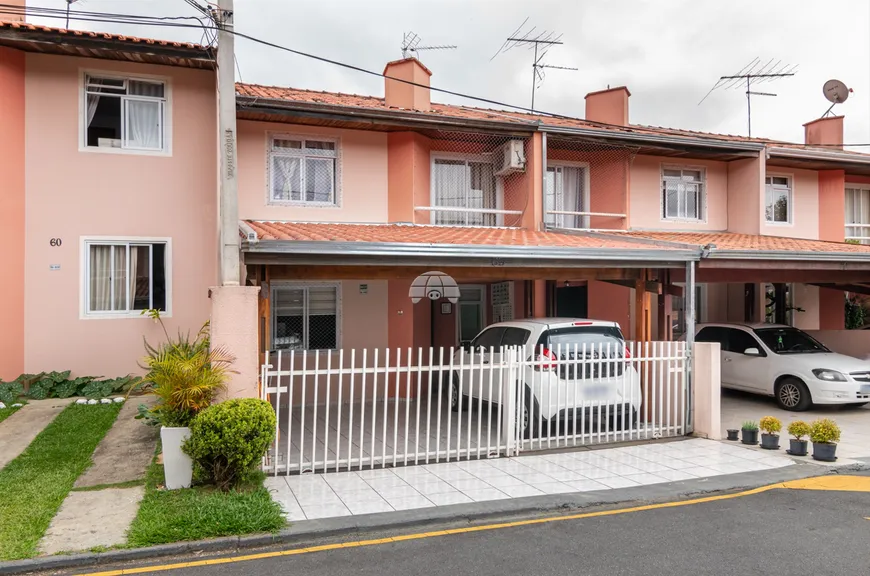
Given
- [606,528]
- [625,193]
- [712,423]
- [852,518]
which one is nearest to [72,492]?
[606,528]

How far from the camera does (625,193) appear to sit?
13383 millimetres

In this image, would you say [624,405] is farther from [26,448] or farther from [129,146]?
[129,146]

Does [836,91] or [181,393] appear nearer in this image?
[181,393]

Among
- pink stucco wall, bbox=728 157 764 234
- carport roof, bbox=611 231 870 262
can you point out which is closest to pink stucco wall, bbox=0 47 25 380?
carport roof, bbox=611 231 870 262

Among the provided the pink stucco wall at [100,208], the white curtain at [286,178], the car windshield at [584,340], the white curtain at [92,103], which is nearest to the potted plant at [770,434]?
the car windshield at [584,340]

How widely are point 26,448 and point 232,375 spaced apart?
3232 mm

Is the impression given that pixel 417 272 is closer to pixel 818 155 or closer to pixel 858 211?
pixel 818 155

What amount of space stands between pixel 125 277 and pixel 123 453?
4580mm

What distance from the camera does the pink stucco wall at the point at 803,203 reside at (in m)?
15.1

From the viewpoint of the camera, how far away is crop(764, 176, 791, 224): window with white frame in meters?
15.2

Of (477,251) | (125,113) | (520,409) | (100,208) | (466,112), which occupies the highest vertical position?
(466,112)

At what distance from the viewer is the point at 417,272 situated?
8805 millimetres

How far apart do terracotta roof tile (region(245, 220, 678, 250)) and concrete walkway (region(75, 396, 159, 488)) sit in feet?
9.83

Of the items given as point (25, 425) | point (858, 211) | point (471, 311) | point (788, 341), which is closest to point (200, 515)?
point (25, 425)
